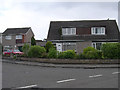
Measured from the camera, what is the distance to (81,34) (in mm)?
31281

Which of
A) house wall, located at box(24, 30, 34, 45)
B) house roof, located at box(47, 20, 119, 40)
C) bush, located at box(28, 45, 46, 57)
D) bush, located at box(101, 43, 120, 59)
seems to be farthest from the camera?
house wall, located at box(24, 30, 34, 45)

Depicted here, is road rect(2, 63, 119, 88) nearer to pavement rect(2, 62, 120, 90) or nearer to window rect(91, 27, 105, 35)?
pavement rect(2, 62, 120, 90)

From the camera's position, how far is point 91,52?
59.7 feet

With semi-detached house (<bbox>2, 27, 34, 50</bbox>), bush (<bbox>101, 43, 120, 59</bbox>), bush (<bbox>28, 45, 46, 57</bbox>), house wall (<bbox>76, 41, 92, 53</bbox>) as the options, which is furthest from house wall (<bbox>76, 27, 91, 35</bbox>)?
semi-detached house (<bbox>2, 27, 34, 50</bbox>)

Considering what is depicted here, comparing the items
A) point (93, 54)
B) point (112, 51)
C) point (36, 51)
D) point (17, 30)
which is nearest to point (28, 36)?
point (17, 30)

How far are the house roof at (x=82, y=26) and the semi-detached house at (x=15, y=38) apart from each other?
14.7 metres

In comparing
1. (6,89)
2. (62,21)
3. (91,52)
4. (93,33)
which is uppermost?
(62,21)

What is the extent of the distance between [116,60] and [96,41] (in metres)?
12.6

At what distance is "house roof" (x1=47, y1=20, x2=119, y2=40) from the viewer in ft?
101

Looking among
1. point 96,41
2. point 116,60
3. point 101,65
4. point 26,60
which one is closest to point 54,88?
point 101,65

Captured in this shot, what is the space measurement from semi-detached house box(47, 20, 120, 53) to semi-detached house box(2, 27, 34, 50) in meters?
15.3

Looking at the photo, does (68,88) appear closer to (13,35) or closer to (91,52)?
(91,52)

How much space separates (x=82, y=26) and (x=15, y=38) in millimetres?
21642

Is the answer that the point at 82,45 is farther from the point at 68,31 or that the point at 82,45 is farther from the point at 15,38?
the point at 15,38
